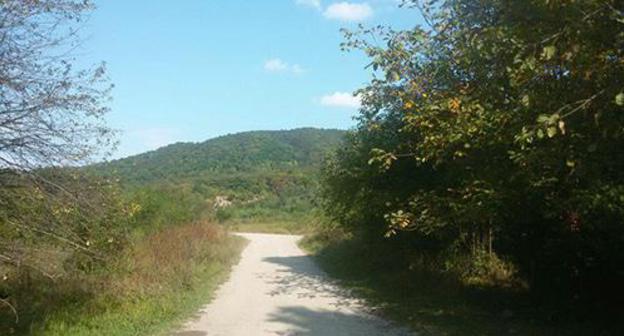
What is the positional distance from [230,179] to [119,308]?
87.6 metres

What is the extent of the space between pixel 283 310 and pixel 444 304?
3.43m

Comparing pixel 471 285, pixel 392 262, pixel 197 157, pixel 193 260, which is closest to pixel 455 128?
pixel 471 285

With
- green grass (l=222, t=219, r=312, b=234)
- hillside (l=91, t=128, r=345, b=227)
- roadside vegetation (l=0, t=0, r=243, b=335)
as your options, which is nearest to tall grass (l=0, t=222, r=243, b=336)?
roadside vegetation (l=0, t=0, r=243, b=335)

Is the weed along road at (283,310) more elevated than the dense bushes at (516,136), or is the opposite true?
the dense bushes at (516,136)

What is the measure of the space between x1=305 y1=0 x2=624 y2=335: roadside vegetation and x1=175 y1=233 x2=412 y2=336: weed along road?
1.00m

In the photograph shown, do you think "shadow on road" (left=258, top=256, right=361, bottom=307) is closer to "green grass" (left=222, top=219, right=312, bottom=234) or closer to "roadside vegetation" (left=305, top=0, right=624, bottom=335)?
"roadside vegetation" (left=305, top=0, right=624, bottom=335)

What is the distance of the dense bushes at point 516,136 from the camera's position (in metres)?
6.15

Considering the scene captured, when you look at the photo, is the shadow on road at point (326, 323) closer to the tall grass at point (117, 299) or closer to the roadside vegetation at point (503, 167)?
the roadside vegetation at point (503, 167)

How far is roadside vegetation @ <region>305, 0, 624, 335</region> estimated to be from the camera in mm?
6426

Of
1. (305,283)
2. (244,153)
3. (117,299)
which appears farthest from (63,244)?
(244,153)

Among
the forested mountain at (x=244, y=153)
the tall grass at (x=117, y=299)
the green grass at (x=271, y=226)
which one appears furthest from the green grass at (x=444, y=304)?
the forested mountain at (x=244, y=153)

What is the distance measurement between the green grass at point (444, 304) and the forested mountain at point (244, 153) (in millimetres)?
90295

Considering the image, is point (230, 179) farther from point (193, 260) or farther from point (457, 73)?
point (457, 73)

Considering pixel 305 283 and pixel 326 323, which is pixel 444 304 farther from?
pixel 305 283
